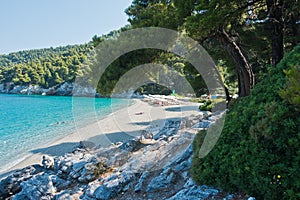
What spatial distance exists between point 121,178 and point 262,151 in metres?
4.12

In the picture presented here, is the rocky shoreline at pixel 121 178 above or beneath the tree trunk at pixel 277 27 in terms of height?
beneath

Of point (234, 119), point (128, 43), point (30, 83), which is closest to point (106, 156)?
point (128, 43)

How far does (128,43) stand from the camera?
6738mm

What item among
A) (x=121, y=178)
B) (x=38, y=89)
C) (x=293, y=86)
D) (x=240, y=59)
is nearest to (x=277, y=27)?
(x=240, y=59)

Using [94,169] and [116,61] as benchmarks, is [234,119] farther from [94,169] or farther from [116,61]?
[94,169]

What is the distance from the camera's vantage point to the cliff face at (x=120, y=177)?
5.16 m

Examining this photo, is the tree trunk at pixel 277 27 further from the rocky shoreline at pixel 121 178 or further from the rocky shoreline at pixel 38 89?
the rocky shoreline at pixel 38 89

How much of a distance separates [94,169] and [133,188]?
264cm

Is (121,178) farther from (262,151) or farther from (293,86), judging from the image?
(293,86)

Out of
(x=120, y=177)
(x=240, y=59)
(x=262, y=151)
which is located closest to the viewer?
(x=262, y=151)

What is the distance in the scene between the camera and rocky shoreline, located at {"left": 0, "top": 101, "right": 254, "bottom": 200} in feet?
16.7

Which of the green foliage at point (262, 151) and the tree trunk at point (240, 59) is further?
the tree trunk at point (240, 59)

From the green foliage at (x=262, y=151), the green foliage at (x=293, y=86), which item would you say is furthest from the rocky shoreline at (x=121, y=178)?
the green foliage at (x=293, y=86)

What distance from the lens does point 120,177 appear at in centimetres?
634
